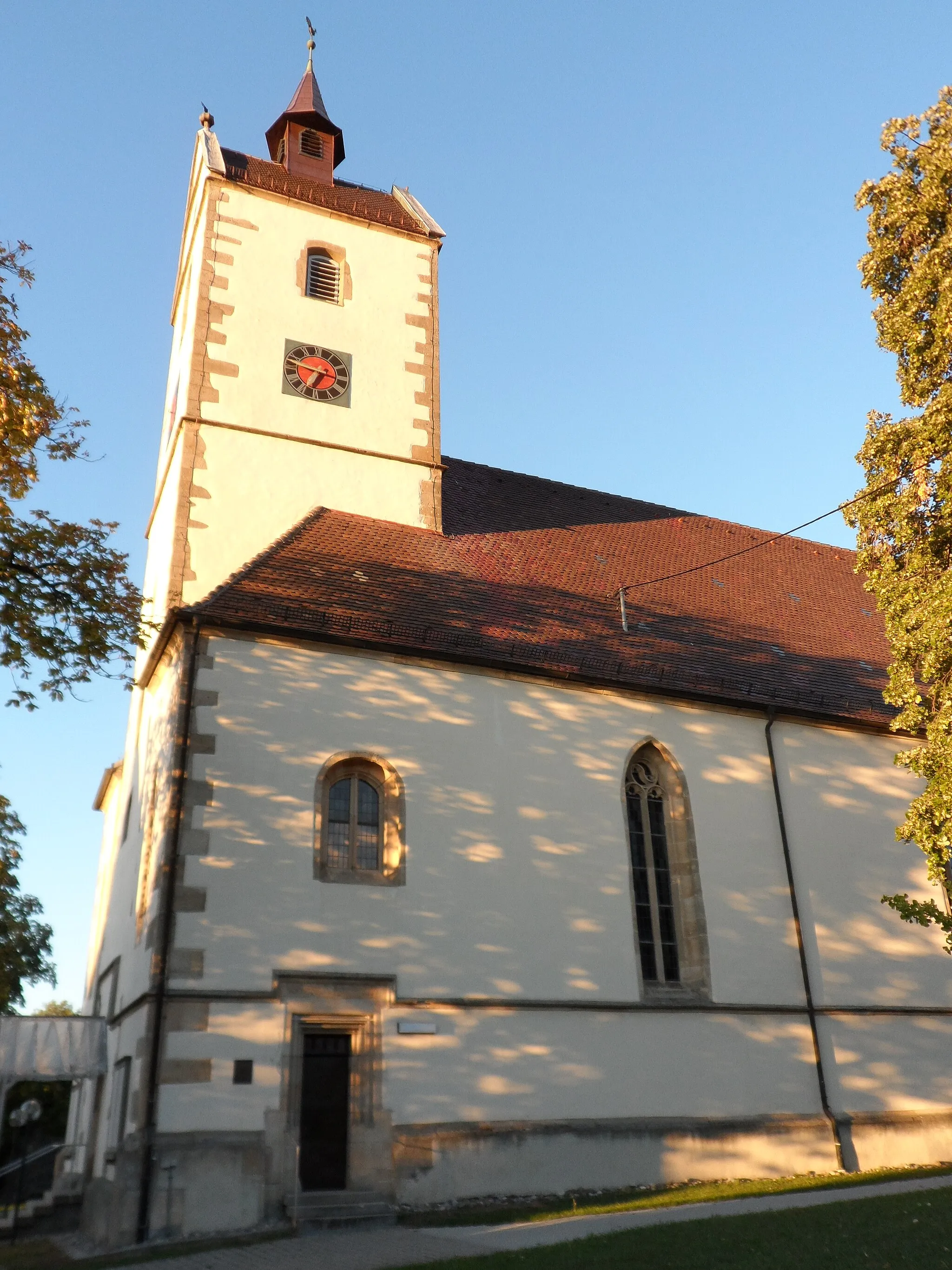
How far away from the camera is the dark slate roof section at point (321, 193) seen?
19812 millimetres

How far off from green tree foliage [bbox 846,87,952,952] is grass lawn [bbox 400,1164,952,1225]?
3120mm

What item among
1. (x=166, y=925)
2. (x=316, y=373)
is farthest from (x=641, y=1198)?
(x=316, y=373)

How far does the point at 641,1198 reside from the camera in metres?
12.4

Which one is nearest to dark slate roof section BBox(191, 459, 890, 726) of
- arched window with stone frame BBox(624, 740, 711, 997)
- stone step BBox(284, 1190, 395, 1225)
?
arched window with stone frame BBox(624, 740, 711, 997)

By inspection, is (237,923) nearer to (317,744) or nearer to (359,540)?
(317,744)

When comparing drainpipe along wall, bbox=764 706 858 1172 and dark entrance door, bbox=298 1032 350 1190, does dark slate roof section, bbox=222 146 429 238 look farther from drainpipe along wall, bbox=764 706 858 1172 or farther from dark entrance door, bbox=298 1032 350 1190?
dark entrance door, bbox=298 1032 350 1190

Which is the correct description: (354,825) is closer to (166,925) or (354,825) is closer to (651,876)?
(166,925)

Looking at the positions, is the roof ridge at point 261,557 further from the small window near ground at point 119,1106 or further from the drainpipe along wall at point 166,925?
the small window near ground at point 119,1106

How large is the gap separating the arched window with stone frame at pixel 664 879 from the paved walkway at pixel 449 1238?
331cm

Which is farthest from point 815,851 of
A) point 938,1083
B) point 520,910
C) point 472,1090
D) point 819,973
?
point 472,1090

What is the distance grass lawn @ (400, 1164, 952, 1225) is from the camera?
11539mm

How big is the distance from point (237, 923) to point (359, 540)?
6492mm

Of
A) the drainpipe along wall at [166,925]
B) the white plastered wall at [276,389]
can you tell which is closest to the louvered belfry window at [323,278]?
the white plastered wall at [276,389]

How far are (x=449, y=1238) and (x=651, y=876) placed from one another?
5.96 meters
